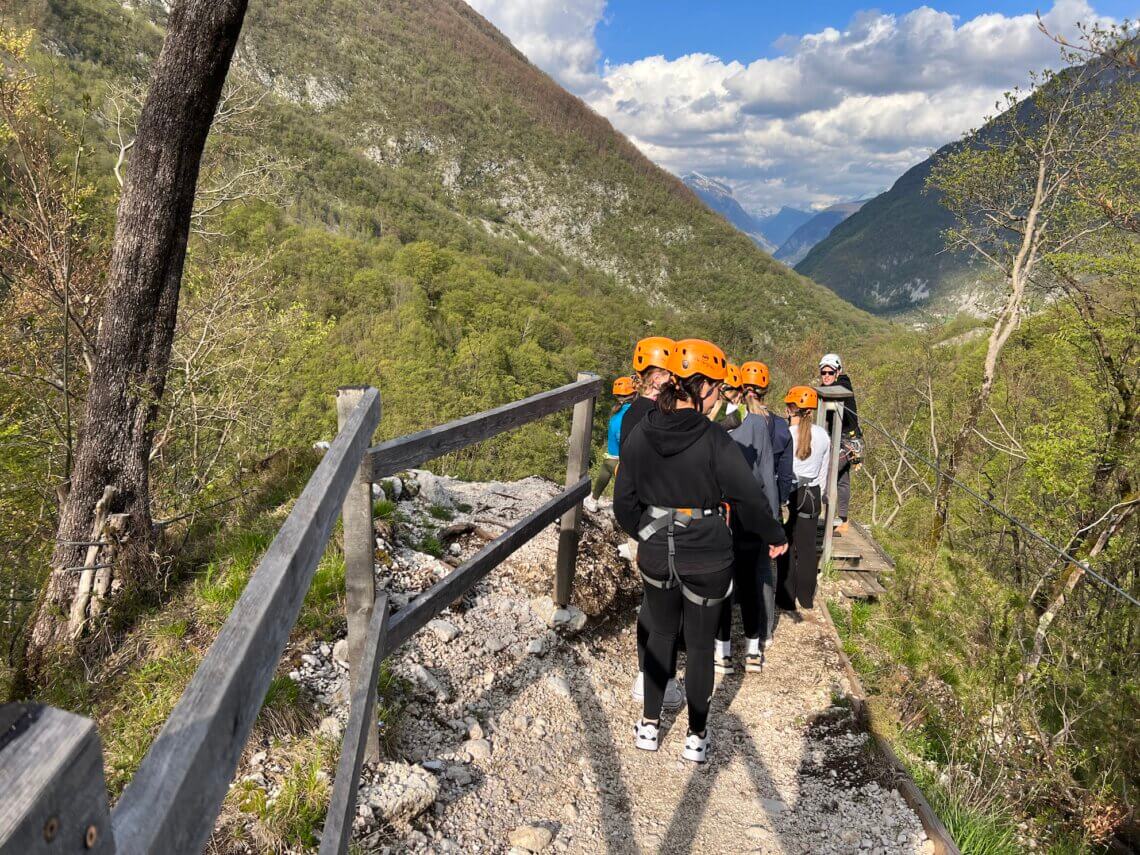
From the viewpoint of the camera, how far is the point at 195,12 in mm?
3732

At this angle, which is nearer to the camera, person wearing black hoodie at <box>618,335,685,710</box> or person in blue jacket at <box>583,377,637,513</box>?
person wearing black hoodie at <box>618,335,685,710</box>

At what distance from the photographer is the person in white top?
522 centimetres

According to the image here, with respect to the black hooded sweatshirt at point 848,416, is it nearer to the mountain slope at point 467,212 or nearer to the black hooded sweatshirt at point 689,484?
the black hooded sweatshirt at point 689,484

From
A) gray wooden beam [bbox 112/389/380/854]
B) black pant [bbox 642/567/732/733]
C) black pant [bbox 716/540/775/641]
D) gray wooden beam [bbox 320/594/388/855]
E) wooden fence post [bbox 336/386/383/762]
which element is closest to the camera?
gray wooden beam [bbox 112/389/380/854]

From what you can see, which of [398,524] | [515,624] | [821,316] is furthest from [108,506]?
[821,316]

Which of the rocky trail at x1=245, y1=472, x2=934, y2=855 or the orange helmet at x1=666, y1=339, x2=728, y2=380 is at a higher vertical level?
the orange helmet at x1=666, y1=339, x2=728, y2=380

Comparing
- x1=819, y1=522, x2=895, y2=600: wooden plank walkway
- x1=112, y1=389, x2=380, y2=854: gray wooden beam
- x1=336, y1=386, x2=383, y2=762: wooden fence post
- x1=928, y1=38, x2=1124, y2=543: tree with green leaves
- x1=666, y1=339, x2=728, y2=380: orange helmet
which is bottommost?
x1=819, y1=522, x2=895, y2=600: wooden plank walkway

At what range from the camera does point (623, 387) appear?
6.45 m

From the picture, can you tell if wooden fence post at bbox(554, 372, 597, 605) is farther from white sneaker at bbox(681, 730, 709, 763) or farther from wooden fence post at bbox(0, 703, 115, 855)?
wooden fence post at bbox(0, 703, 115, 855)

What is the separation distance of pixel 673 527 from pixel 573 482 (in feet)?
4.61

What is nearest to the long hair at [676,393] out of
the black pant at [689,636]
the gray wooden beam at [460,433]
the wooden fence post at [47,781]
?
the gray wooden beam at [460,433]

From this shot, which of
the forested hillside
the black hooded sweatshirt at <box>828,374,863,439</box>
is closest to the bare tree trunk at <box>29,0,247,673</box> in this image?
the forested hillside

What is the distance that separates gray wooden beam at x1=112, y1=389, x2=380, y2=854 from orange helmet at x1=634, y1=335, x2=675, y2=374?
7.45 ft

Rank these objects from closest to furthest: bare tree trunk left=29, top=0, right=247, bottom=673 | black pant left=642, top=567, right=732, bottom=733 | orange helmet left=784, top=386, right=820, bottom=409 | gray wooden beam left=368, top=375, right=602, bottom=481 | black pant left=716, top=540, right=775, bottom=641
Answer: gray wooden beam left=368, top=375, right=602, bottom=481
black pant left=642, top=567, right=732, bottom=733
bare tree trunk left=29, top=0, right=247, bottom=673
black pant left=716, top=540, right=775, bottom=641
orange helmet left=784, top=386, right=820, bottom=409
